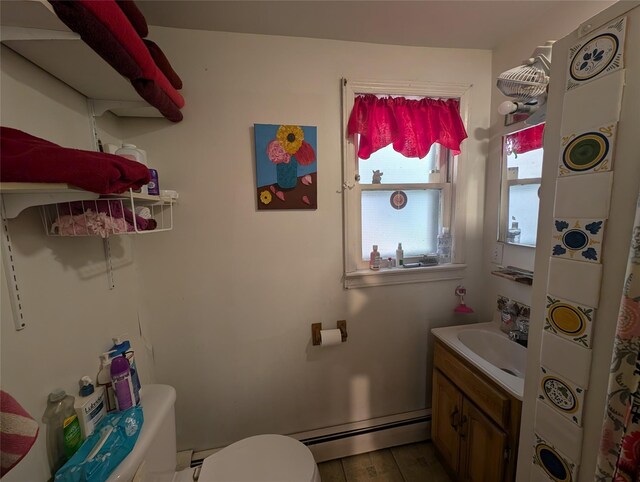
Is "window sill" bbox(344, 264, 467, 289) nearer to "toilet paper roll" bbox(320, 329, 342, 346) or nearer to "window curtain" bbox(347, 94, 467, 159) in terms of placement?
"toilet paper roll" bbox(320, 329, 342, 346)

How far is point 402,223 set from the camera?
159 centimetres

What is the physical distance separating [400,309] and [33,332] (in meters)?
1.53

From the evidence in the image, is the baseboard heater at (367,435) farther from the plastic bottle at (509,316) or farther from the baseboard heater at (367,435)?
the plastic bottle at (509,316)

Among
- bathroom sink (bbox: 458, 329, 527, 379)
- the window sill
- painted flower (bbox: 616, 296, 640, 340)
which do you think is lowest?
bathroom sink (bbox: 458, 329, 527, 379)

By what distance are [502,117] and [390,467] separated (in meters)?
2.06

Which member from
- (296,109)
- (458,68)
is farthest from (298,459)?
(458,68)

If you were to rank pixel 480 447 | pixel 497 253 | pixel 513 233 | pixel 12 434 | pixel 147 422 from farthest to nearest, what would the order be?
pixel 497 253 → pixel 513 233 → pixel 480 447 → pixel 147 422 → pixel 12 434

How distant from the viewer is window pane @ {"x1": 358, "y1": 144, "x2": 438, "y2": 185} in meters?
1.51

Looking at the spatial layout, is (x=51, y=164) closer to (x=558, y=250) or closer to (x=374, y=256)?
(x=558, y=250)

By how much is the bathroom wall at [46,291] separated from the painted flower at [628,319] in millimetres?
1371

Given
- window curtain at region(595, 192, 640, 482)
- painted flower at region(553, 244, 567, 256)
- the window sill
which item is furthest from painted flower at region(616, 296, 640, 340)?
the window sill

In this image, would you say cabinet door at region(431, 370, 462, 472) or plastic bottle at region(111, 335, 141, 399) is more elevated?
plastic bottle at region(111, 335, 141, 399)

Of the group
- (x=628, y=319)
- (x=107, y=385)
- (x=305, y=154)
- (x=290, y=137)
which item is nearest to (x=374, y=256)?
(x=305, y=154)

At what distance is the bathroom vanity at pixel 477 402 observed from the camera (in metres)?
1.03
